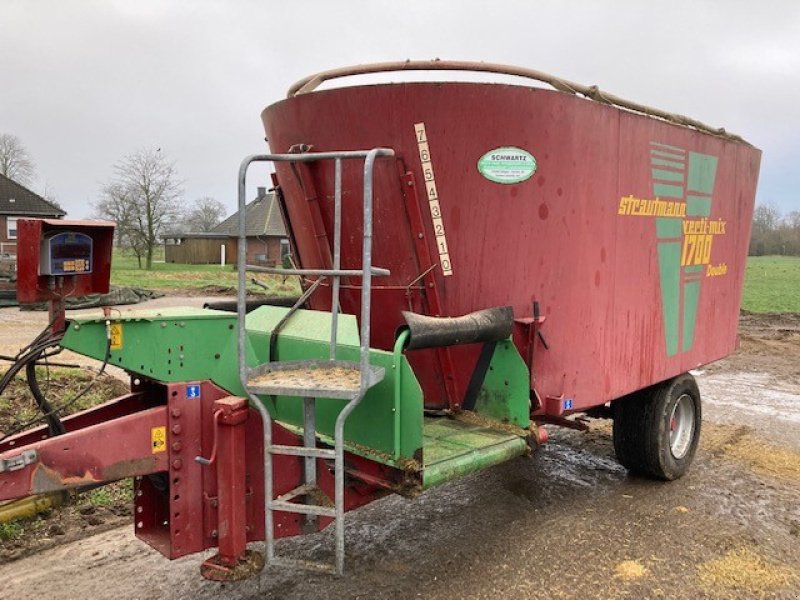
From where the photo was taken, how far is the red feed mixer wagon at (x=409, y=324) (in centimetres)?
288

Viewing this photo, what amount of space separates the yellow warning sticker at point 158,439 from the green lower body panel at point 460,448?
115 centimetres

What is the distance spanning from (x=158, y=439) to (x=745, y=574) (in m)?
3.34

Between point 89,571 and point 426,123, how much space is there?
3101 mm

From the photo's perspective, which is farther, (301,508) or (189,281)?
(189,281)

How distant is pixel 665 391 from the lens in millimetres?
5156

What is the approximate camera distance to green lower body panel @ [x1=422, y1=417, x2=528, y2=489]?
315 centimetres

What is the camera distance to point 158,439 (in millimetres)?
2861

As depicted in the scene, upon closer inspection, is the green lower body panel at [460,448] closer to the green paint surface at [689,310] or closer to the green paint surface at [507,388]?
the green paint surface at [507,388]

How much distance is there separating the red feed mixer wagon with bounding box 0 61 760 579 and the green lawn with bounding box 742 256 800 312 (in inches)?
633

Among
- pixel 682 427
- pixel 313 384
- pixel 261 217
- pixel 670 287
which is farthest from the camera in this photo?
pixel 261 217

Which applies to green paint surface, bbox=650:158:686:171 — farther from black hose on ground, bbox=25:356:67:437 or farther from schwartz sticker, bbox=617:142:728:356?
black hose on ground, bbox=25:356:67:437

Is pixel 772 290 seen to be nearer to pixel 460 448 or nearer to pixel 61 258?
pixel 460 448

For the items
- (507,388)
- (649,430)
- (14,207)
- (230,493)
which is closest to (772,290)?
(649,430)

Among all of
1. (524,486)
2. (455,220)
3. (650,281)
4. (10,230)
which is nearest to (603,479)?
(524,486)
